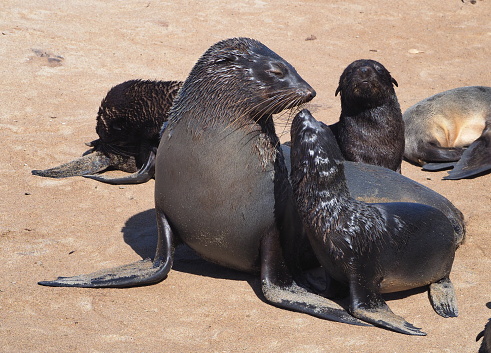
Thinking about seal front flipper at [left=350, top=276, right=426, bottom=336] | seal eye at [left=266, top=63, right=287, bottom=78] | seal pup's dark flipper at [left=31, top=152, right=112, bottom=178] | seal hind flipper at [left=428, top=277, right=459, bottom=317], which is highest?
seal eye at [left=266, top=63, right=287, bottom=78]

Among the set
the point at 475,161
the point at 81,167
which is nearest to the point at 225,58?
the point at 81,167

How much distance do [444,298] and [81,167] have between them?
425cm

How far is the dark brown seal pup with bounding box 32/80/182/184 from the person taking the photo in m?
8.03

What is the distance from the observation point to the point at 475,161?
8344mm

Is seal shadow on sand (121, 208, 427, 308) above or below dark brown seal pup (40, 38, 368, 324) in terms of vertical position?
below

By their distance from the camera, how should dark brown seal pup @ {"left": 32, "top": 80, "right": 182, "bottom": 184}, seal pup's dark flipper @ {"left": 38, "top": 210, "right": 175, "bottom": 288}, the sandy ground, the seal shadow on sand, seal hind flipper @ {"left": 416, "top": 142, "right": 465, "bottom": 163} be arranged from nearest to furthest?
the sandy ground
seal pup's dark flipper @ {"left": 38, "top": 210, "right": 175, "bottom": 288}
the seal shadow on sand
dark brown seal pup @ {"left": 32, "top": 80, "right": 182, "bottom": 184}
seal hind flipper @ {"left": 416, "top": 142, "right": 465, "bottom": 163}

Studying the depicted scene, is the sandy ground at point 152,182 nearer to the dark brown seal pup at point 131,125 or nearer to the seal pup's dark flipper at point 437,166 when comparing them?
the seal pup's dark flipper at point 437,166

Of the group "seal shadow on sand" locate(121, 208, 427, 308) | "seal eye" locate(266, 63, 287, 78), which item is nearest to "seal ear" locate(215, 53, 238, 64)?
"seal eye" locate(266, 63, 287, 78)

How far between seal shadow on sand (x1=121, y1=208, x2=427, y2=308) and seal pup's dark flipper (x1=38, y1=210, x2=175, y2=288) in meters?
0.30

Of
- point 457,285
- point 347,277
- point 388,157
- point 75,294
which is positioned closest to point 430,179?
point 388,157

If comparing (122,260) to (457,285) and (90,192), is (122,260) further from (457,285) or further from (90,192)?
(457,285)

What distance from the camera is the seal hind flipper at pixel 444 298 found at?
188 inches

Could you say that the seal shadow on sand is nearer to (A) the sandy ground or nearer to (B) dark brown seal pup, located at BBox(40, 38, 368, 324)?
(A) the sandy ground

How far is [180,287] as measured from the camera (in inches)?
201
